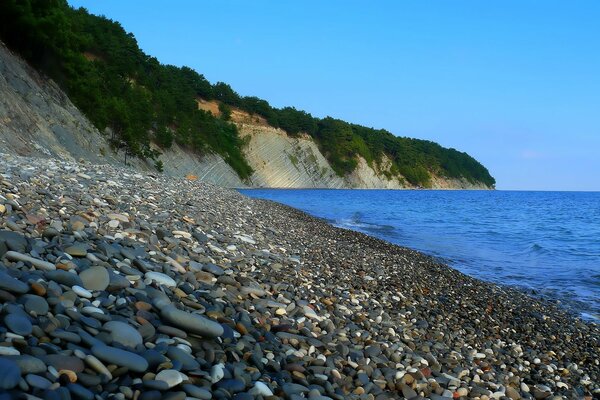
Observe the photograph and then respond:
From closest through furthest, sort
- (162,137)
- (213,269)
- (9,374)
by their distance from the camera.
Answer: (9,374) → (213,269) → (162,137)

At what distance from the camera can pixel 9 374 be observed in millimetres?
2332

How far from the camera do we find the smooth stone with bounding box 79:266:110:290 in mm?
3726

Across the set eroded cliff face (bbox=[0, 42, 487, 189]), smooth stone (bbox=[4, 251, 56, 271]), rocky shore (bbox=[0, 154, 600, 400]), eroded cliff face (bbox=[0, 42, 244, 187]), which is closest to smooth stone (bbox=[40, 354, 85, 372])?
rocky shore (bbox=[0, 154, 600, 400])

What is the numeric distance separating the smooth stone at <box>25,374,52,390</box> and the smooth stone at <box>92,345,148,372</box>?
366 mm

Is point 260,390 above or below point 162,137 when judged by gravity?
below

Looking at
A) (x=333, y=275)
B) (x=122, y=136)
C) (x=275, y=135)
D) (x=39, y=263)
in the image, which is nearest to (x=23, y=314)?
(x=39, y=263)

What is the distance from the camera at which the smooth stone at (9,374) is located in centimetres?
230

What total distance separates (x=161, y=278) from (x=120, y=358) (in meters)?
1.67

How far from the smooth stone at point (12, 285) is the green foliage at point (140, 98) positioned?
31324 millimetres

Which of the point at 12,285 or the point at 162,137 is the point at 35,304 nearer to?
the point at 12,285

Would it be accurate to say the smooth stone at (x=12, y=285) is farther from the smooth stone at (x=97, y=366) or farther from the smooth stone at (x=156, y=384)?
the smooth stone at (x=156, y=384)

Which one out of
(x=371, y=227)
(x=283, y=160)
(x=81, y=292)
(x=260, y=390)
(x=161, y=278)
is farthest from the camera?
(x=283, y=160)

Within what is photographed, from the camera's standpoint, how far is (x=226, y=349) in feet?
11.6

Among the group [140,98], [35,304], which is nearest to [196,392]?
[35,304]
